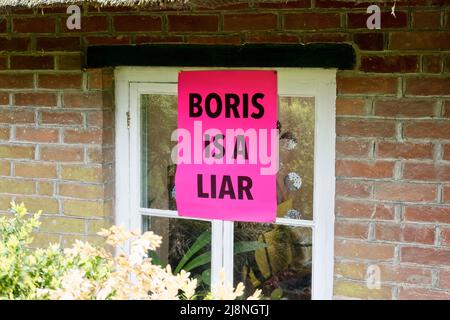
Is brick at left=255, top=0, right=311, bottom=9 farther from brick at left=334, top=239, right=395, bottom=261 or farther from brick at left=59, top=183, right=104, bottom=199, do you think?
brick at left=59, top=183, right=104, bottom=199

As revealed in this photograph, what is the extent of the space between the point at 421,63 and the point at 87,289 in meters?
1.69

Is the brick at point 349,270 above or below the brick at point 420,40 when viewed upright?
below

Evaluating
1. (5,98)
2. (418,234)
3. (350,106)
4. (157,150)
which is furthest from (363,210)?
(5,98)

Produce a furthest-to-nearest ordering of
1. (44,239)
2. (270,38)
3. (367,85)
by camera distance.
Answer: (44,239), (270,38), (367,85)

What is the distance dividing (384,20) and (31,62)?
5.71ft

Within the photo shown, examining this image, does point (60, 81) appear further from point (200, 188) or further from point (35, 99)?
point (200, 188)

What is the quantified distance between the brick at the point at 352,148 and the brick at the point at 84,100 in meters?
1.17

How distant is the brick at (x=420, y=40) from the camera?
2.76 metres

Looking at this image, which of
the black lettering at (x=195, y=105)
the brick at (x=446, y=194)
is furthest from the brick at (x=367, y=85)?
the black lettering at (x=195, y=105)

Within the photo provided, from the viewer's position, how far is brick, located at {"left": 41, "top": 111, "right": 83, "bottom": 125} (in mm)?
3305

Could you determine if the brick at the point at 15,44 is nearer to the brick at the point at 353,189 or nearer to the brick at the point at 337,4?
the brick at the point at 337,4

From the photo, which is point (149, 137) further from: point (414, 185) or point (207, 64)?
point (414, 185)

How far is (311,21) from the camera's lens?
292cm

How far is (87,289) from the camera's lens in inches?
76.2
